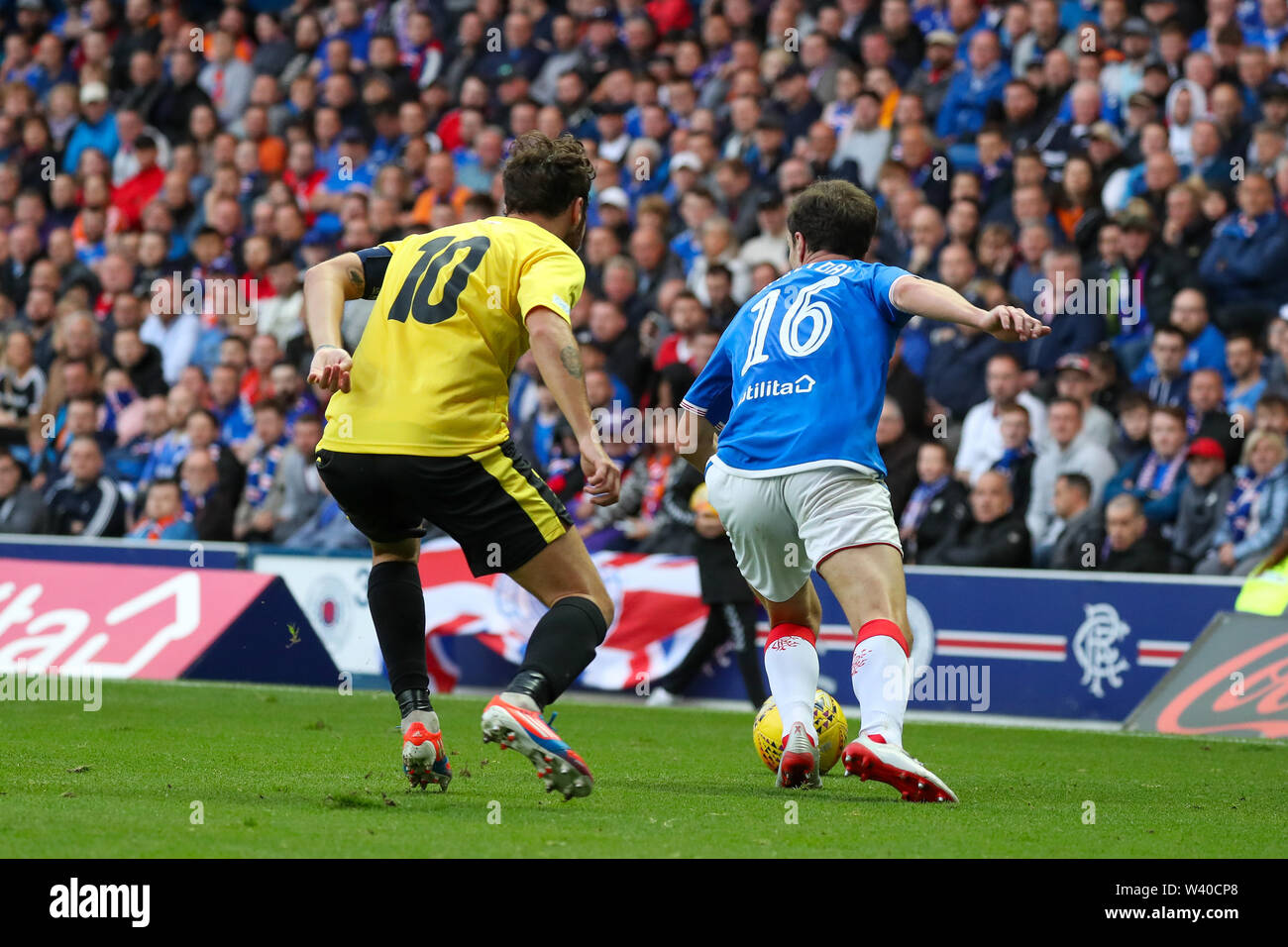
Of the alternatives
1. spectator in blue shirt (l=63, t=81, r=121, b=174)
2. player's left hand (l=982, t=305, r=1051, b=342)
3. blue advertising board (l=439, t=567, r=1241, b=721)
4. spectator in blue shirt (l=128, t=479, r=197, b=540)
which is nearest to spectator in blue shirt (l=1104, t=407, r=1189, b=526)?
blue advertising board (l=439, t=567, r=1241, b=721)

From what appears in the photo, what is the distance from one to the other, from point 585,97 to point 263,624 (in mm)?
7514

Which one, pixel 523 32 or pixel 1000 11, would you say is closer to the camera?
pixel 1000 11

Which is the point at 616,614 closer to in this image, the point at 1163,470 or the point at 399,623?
→ the point at 1163,470

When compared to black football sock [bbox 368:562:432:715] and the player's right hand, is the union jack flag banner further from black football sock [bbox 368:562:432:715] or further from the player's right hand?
the player's right hand

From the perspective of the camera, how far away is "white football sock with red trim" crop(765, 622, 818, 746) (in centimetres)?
677

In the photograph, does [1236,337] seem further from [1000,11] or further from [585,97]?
[585,97]

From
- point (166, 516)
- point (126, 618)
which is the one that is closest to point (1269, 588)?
point (126, 618)

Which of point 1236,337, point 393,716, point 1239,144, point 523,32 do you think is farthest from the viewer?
A: point 523,32

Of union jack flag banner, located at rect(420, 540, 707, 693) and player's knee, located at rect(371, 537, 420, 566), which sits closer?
player's knee, located at rect(371, 537, 420, 566)

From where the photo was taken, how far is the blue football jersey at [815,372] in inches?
254

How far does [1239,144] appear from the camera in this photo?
13.2 meters

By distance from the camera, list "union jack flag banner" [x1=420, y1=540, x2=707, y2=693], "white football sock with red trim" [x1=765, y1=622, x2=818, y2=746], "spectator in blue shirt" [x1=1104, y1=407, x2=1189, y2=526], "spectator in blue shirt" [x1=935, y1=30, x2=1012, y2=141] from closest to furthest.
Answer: "white football sock with red trim" [x1=765, y1=622, x2=818, y2=746]
"spectator in blue shirt" [x1=1104, y1=407, x2=1189, y2=526]
"union jack flag banner" [x1=420, y1=540, x2=707, y2=693]
"spectator in blue shirt" [x1=935, y1=30, x2=1012, y2=141]

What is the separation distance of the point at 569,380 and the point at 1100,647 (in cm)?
621

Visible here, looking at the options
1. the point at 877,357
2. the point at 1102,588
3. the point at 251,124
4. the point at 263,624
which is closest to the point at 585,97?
the point at 251,124
